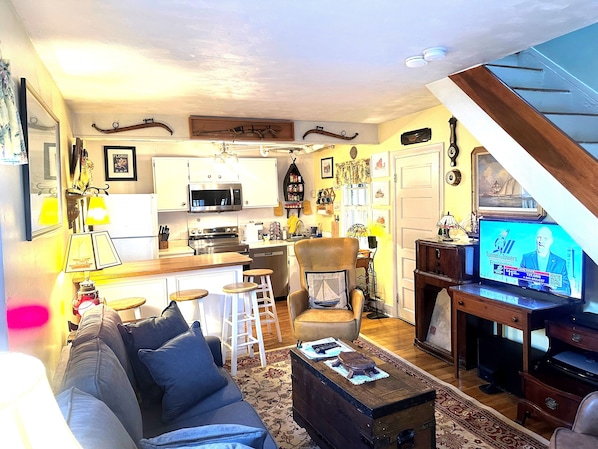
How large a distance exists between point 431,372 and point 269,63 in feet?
9.15

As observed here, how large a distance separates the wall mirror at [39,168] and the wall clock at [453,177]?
325 centimetres

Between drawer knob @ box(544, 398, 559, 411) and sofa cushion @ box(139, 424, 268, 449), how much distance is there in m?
2.00

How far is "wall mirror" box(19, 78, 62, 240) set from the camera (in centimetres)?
172

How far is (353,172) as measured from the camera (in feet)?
17.9

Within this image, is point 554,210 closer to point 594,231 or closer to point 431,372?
point 594,231

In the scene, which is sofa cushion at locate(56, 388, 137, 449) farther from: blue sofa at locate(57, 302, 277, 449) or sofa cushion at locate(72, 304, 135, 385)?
sofa cushion at locate(72, 304, 135, 385)

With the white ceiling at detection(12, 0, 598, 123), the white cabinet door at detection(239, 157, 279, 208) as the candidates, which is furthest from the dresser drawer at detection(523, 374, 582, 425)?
the white cabinet door at detection(239, 157, 279, 208)

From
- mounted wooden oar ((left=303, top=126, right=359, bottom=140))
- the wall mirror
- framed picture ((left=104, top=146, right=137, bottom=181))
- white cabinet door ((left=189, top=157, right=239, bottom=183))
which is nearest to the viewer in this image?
the wall mirror

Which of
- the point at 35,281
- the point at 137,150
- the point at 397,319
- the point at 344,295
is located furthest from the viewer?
the point at 137,150

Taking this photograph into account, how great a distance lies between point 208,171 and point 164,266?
241cm

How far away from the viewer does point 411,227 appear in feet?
14.8

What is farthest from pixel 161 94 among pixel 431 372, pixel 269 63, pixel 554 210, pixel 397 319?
pixel 397 319

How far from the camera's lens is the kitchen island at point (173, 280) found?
343 cm

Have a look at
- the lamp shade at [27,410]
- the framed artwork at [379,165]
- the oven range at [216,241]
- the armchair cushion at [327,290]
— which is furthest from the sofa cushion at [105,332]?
the framed artwork at [379,165]
